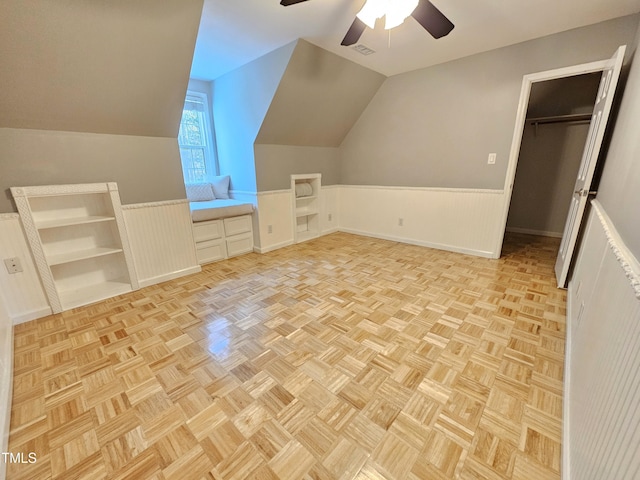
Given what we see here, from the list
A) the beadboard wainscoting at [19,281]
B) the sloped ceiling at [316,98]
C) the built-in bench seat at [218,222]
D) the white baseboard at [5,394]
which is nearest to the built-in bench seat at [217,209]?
the built-in bench seat at [218,222]

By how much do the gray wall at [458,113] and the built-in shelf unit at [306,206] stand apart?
855mm

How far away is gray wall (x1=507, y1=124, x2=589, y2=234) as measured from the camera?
3779 millimetres

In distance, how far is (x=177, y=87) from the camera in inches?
94.3

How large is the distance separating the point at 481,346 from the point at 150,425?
1.95 m

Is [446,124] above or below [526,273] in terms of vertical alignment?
above

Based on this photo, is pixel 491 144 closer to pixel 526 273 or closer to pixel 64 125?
pixel 526 273

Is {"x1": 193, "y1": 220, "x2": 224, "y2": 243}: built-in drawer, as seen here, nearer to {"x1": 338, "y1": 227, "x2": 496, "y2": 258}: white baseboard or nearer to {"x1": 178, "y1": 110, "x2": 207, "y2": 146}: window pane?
{"x1": 178, "y1": 110, "x2": 207, "y2": 146}: window pane

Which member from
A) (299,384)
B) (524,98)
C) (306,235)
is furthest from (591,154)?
(306,235)

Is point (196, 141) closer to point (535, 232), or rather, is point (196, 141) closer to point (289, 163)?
point (289, 163)

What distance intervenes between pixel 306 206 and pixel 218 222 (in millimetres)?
1578

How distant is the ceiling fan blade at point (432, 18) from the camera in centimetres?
154

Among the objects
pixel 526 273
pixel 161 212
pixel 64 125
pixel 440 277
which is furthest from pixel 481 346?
pixel 64 125

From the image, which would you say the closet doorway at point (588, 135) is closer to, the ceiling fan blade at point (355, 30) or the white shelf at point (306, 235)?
the ceiling fan blade at point (355, 30)

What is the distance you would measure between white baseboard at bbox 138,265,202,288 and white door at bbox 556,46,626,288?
376 cm
